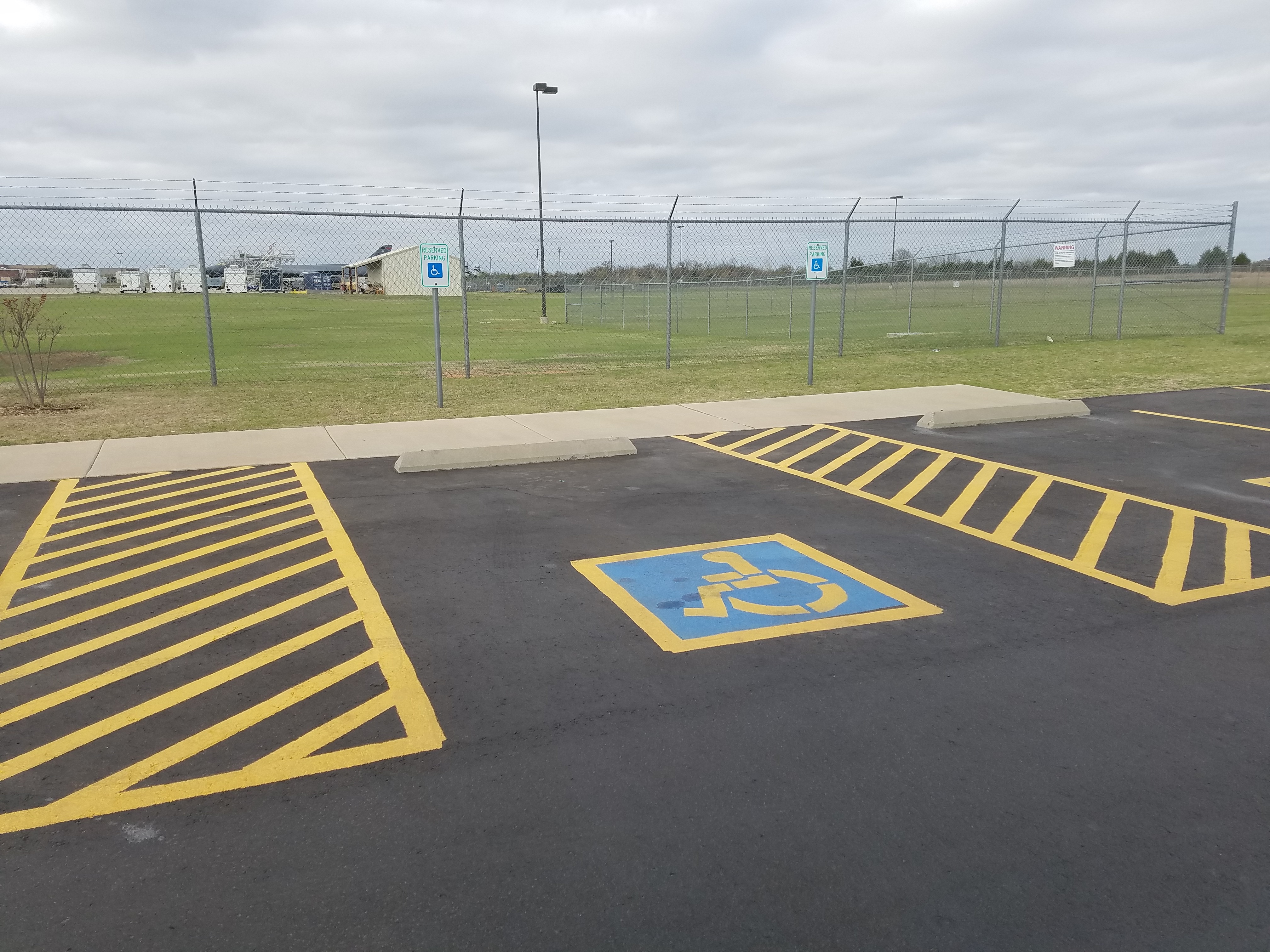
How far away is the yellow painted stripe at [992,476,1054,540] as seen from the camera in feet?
20.6

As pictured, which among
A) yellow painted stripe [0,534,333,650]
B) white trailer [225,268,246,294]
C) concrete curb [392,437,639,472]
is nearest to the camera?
yellow painted stripe [0,534,333,650]

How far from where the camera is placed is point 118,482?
784 centimetres

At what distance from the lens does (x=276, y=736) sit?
354 centimetres

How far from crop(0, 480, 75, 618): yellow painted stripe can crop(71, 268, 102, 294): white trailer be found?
13451 millimetres

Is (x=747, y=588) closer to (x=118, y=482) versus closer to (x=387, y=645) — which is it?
(x=387, y=645)

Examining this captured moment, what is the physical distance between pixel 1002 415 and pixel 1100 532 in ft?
15.2

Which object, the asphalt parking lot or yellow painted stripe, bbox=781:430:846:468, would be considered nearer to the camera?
the asphalt parking lot

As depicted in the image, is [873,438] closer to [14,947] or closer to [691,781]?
[691,781]

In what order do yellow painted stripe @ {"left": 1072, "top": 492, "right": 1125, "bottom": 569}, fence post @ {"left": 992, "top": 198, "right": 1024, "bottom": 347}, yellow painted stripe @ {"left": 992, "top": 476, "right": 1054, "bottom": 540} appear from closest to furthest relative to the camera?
yellow painted stripe @ {"left": 1072, "top": 492, "right": 1125, "bottom": 569}, yellow painted stripe @ {"left": 992, "top": 476, "right": 1054, "bottom": 540}, fence post @ {"left": 992, "top": 198, "right": 1024, "bottom": 347}

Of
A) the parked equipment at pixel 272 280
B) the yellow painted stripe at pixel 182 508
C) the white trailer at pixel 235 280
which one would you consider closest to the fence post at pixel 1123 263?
the yellow painted stripe at pixel 182 508

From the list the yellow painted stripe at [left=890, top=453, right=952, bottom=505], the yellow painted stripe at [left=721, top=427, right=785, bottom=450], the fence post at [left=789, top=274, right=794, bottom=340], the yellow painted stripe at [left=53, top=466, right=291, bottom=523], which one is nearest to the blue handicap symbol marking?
the yellow painted stripe at [left=890, top=453, right=952, bottom=505]

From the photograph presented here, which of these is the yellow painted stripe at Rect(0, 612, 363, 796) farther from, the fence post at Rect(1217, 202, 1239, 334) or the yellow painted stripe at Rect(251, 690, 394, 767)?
the fence post at Rect(1217, 202, 1239, 334)

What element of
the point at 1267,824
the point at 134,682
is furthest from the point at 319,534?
the point at 1267,824

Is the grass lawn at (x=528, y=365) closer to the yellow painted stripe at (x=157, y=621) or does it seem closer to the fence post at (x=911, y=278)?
the fence post at (x=911, y=278)
